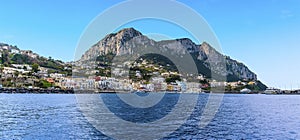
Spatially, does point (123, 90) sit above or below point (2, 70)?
below

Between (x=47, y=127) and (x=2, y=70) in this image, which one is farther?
(x=2, y=70)

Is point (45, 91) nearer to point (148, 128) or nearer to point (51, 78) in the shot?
point (51, 78)

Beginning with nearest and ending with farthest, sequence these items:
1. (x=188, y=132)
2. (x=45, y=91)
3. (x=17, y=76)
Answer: (x=188, y=132) < (x=45, y=91) < (x=17, y=76)

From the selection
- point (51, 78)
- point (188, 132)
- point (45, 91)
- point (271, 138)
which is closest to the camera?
point (271, 138)

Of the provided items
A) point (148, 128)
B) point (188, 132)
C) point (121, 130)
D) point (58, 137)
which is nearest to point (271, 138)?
point (188, 132)

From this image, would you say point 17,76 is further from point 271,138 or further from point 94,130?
point 271,138

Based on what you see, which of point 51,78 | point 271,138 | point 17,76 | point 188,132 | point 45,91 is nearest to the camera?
point 271,138

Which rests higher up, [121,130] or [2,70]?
[2,70]

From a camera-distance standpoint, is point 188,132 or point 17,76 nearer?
point 188,132

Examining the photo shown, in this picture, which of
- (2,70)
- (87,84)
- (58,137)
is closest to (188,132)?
(58,137)
